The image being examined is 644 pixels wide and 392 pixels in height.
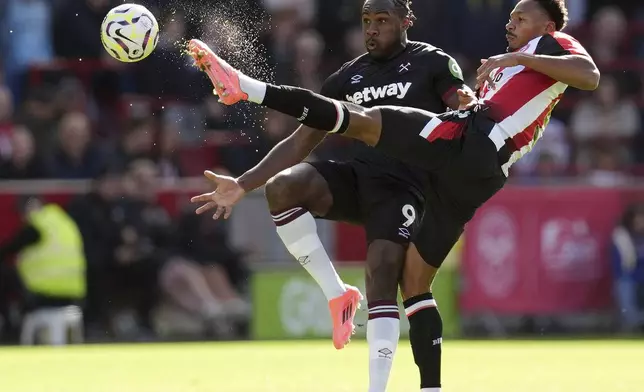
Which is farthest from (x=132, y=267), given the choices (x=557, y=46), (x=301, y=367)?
(x=557, y=46)

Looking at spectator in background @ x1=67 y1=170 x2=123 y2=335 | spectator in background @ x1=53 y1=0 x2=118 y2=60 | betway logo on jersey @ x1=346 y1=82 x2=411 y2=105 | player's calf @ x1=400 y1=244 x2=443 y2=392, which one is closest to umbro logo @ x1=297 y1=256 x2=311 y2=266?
player's calf @ x1=400 y1=244 x2=443 y2=392

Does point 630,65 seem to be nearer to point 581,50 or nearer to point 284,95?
point 581,50

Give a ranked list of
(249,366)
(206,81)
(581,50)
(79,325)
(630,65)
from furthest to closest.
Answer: (630,65)
(79,325)
(206,81)
(249,366)
(581,50)

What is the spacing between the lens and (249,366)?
11195mm

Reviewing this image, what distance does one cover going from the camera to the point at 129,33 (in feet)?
25.2

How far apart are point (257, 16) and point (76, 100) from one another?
8017 mm

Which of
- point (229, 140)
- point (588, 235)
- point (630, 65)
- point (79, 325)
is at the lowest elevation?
point (79, 325)

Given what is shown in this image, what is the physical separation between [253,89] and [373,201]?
1.47 meters

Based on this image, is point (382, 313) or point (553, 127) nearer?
point (382, 313)

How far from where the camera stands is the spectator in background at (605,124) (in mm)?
16766

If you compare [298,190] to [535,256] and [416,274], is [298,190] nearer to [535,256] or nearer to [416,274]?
[416,274]

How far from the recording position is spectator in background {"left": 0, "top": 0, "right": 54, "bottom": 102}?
1672 centimetres

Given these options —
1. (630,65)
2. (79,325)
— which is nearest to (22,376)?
(79,325)

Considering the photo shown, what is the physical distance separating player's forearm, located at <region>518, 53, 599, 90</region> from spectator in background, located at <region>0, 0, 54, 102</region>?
431 inches
